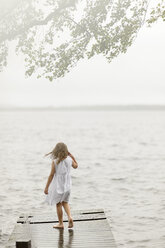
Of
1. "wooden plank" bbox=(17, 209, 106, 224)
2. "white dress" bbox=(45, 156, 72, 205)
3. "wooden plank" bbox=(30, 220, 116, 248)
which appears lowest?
"wooden plank" bbox=(17, 209, 106, 224)

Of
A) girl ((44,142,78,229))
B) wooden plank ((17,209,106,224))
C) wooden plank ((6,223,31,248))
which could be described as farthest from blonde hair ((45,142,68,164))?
wooden plank ((17,209,106,224))

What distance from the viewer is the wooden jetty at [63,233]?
9266 mm

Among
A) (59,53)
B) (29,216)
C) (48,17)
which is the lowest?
(29,216)

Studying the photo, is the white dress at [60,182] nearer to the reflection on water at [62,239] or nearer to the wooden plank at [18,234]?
the reflection on water at [62,239]

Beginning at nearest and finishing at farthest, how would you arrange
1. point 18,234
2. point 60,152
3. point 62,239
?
1. point 62,239
2. point 60,152
3. point 18,234

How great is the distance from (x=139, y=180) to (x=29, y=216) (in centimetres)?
1745

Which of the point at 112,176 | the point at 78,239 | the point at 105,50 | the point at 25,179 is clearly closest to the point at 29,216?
the point at 78,239

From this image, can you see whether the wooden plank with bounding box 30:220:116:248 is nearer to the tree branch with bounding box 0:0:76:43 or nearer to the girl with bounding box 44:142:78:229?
the girl with bounding box 44:142:78:229

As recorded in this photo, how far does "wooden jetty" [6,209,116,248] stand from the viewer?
30.4ft

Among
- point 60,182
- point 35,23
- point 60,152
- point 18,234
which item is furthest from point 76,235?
point 35,23

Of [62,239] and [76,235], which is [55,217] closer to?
[76,235]

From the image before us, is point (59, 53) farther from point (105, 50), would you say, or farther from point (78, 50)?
point (105, 50)

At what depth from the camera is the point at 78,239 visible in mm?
9641

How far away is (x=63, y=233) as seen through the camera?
10117mm
